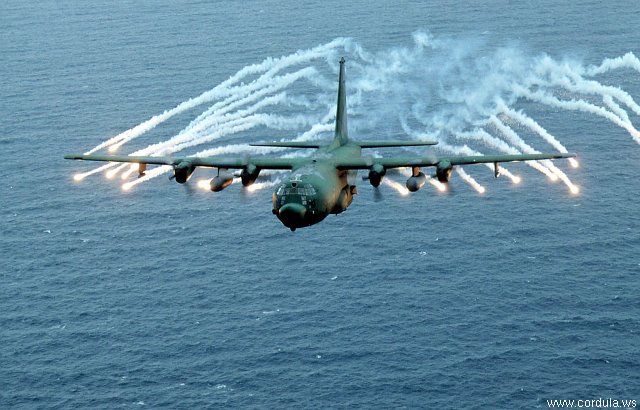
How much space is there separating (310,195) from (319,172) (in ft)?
16.8

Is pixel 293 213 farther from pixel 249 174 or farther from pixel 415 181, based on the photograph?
pixel 415 181

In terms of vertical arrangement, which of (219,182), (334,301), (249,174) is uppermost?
(249,174)

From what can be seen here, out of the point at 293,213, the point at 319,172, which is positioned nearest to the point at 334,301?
the point at 319,172

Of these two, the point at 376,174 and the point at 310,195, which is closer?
the point at 310,195

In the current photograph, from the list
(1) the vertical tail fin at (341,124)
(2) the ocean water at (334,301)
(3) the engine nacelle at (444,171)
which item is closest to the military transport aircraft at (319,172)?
(3) the engine nacelle at (444,171)

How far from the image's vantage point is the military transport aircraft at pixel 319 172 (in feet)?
279

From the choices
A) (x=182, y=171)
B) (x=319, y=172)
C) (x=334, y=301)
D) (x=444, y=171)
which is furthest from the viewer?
(x=334, y=301)

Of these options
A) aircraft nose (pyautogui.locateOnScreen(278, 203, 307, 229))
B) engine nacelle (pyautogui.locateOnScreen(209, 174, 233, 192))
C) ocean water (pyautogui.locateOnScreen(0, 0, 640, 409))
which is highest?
engine nacelle (pyautogui.locateOnScreen(209, 174, 233, 192))

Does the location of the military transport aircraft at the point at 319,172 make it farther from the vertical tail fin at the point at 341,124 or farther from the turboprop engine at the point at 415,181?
the vertical tail fin at the point at 341,124

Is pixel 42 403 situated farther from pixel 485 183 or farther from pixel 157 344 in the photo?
pixel 485 183

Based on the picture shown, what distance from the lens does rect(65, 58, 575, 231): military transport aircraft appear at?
85.1 metres

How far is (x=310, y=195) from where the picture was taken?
85188mm

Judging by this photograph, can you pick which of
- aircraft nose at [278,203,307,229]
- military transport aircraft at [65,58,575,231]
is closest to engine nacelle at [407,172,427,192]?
military transport aircraft at [65,58,575,231]

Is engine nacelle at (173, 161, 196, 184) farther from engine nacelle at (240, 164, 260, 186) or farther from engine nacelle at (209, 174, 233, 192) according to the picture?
engine nacelle at (240, 164, 260, 186)
